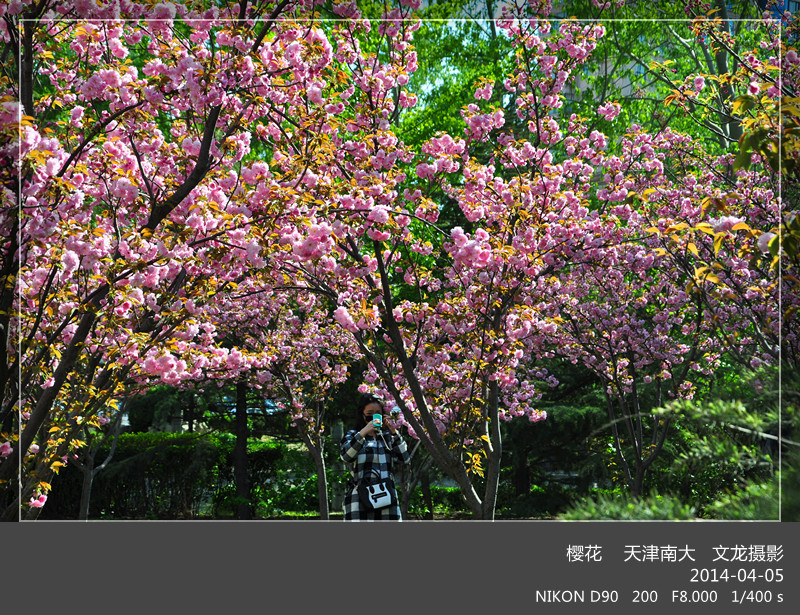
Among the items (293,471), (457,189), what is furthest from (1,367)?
(293,471)

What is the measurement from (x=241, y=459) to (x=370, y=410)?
13.3ft

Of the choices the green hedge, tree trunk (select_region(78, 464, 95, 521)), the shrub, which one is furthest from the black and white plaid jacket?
the green hedge

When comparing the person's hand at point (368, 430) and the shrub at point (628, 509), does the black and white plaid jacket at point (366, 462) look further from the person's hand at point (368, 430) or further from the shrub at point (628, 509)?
the shrub at point (628, 509)

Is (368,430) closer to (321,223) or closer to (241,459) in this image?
(321,223)

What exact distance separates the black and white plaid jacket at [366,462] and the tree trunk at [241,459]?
399 cm

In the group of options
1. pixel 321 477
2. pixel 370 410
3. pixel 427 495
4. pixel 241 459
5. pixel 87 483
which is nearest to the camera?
pixel 370 410

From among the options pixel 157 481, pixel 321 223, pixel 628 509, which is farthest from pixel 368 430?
pixel 157 481

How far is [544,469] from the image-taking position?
735cm

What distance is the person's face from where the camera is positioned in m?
3.51

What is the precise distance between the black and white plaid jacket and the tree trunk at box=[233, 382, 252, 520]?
399 cm

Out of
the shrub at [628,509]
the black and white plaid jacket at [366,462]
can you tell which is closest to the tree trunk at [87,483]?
the black and white plaid jacket at [366,462]

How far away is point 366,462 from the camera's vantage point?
3336mm

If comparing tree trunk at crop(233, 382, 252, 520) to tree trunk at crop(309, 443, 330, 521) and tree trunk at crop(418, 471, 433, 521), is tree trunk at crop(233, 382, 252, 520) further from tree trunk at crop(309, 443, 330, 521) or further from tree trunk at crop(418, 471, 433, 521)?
tree trunk at crop(418, 471, 433, 521)
